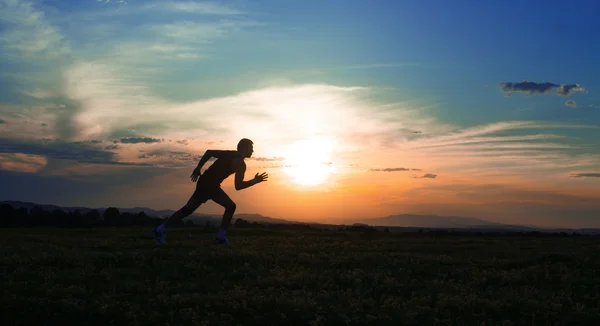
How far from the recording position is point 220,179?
61.2 ft

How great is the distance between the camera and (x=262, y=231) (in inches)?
1011

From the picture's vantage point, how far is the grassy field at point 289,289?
23.7ft

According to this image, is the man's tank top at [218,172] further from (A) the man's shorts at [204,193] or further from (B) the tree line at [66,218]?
(B) the tree line at [66,218]

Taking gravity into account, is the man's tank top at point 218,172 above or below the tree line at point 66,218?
above

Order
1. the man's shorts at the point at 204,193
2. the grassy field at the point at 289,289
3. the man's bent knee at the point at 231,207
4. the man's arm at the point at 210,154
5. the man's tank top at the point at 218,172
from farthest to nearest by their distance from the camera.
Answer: the man's bent knee at the point at 231,207
the man's shorts at the point at 204,193
the man's tank top at the point at 218,172
the man's arm at the point at 210,154
the grassy field at the point at 289,289

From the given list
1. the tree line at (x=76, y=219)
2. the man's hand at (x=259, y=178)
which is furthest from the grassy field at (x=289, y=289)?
the tree line at (x=76, y=219)

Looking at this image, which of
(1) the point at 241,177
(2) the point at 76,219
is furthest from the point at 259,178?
(2) the point at 76,219

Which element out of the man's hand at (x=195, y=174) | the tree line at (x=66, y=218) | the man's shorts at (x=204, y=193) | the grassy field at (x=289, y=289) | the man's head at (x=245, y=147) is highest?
the man's head at (x=245, y=147)

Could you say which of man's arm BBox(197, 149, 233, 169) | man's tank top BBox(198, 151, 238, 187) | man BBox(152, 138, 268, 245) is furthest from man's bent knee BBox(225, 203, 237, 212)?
man's arm BBox(197, 149, 233, 169)

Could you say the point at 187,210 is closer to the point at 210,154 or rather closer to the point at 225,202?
the point at 225,202

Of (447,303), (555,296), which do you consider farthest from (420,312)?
(555,296)

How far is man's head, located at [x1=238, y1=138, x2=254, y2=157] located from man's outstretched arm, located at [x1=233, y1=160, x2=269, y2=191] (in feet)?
1.11

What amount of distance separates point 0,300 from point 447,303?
6.57 meters

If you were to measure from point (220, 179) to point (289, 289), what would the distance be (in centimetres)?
999
